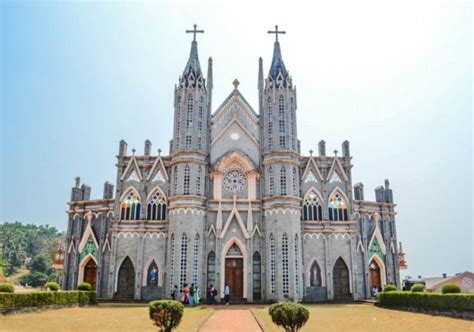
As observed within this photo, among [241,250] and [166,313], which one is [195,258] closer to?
[241,250]

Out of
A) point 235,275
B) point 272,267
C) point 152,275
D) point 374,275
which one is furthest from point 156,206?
point 374,275

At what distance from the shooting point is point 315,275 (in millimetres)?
43438

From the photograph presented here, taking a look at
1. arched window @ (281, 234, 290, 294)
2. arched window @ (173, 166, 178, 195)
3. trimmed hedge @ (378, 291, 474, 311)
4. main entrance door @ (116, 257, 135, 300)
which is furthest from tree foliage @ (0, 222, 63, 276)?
trimmed hedge @ (378, 291, 474, 311)

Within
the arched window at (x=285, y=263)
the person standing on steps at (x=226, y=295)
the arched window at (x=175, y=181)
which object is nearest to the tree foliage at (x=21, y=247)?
the arched window at (x=175, y=181)

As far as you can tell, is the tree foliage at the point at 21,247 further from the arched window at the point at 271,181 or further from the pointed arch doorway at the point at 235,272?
the arched window at the point at 271,181

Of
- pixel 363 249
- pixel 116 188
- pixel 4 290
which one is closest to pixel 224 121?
pixel 116 188

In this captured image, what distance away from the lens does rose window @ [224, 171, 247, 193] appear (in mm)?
44844

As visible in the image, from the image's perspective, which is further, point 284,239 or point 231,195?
point 231,195

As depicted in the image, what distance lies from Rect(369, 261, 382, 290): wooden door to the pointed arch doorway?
14.4m

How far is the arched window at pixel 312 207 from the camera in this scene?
45062mm

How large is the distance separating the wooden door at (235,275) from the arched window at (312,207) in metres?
8.38

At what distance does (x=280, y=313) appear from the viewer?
14.8 m

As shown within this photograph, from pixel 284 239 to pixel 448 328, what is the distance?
2198cm

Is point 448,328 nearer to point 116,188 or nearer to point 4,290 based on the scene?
point 4,290
